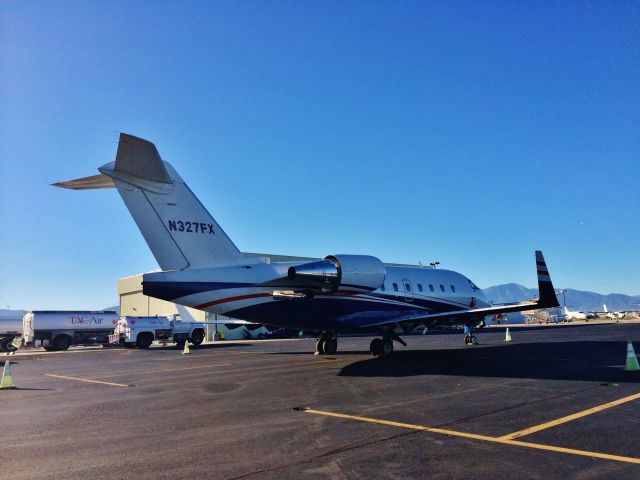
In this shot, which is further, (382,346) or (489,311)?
(382,346)

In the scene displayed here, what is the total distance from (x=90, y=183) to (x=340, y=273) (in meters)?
7.80

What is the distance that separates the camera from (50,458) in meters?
6.02

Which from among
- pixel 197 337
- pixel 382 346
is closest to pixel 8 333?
pixel 197 337

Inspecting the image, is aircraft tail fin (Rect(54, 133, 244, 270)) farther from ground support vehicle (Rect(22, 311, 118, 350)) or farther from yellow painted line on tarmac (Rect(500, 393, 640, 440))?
ground support vehicle (Rect(22, 311, 118, 350))

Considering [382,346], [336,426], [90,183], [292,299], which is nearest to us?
[336,426]

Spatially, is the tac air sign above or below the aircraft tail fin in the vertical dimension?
below

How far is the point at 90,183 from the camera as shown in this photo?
41.8 ft

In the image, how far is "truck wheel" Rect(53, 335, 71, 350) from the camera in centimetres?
3503

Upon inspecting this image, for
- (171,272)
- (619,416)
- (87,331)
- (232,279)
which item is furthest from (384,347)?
(87,331)

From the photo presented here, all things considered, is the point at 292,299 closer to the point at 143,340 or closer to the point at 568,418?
the point at 568,418

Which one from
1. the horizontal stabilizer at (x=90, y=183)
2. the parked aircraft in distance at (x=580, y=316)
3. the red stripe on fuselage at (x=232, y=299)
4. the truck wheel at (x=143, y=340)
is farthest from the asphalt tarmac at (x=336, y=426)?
the parked aircraft in distance at (x=580, y=316)

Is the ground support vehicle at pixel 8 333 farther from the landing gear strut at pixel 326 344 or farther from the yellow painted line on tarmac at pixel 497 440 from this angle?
the yellow painted line on tarmac at pixel 497 440

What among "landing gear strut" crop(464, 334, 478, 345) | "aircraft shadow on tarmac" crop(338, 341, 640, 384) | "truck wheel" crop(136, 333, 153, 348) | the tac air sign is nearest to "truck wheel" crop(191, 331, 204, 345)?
"truck wheel" crop(136, 333, 153, 348)

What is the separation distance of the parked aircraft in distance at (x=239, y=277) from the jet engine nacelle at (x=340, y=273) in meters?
0.03
